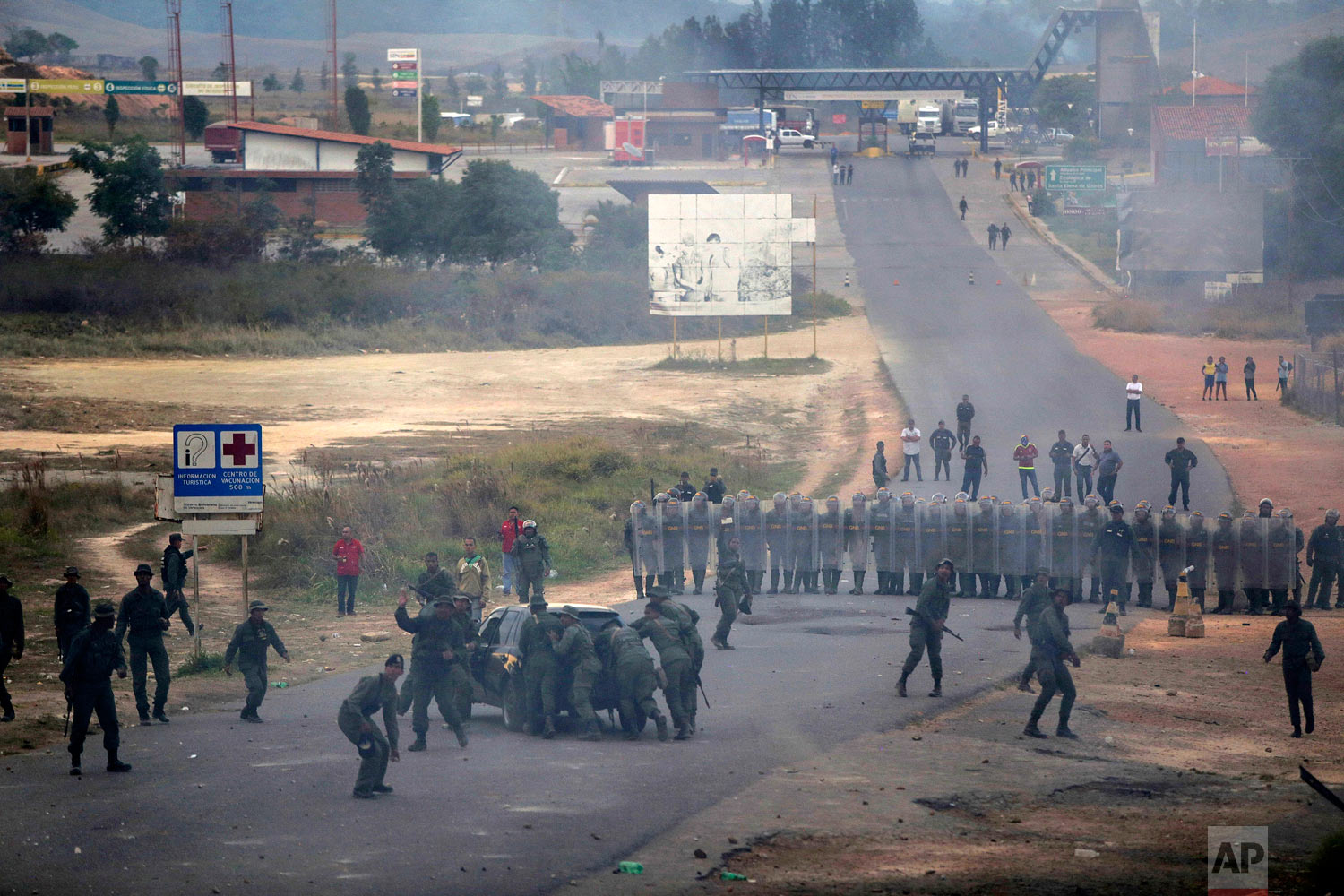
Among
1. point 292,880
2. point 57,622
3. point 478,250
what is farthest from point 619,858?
point 478,250

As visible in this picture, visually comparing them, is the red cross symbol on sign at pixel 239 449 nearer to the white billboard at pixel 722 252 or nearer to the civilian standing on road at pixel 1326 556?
the civilian standing on road at pixel 1326 556

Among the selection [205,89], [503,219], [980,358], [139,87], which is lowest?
[980,358]

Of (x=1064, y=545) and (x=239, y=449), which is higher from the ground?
(x=239, y=449)

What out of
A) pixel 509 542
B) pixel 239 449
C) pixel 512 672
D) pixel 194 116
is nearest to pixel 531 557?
pixel 509 542

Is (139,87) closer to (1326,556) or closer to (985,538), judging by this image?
(985,538)

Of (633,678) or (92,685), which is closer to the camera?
(92,685)

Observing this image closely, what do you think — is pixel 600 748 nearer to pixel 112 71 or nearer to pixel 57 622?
pixel 57 622

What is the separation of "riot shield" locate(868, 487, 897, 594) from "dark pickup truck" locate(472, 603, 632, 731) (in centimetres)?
804

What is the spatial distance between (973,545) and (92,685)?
13130 mm

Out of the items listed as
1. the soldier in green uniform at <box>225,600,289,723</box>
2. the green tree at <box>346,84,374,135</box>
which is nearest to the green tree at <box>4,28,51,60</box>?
the green tree at <box>346,84,374,135</box>

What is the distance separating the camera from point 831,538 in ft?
70.7

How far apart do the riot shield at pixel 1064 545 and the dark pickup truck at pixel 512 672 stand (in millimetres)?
9099

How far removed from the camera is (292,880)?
9.23 metres

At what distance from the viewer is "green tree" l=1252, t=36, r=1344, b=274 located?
59938mm
